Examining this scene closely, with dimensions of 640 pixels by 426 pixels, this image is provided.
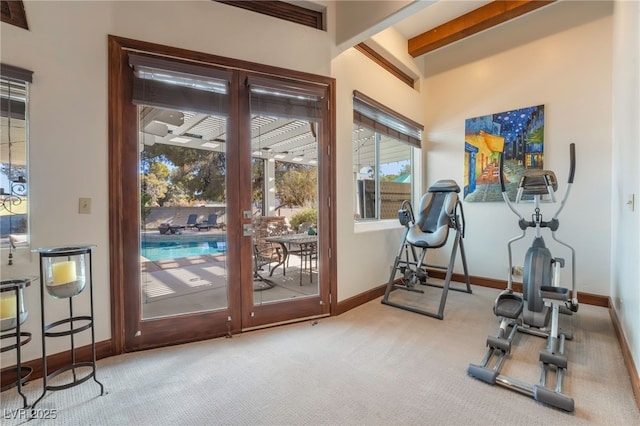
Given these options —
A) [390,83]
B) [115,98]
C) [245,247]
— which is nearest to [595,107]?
[390,83]

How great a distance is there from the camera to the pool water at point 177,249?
8.34ft

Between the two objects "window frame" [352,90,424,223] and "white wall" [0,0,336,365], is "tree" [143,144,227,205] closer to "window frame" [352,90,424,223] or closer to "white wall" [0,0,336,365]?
"white wall" [0,0,336,365]

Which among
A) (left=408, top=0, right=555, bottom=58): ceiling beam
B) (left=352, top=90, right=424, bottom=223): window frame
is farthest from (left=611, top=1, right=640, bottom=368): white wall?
(left=352, top=90, right=424, bottom=223): window frame

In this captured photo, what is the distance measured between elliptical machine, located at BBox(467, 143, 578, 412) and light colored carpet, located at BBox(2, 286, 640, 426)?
70mm

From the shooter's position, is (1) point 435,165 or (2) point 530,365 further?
(1) point 435,165

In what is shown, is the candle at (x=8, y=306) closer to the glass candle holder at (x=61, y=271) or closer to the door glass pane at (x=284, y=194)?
the glass candle holder at (x=61, y=271)

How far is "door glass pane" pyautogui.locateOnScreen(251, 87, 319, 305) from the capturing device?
116 inches

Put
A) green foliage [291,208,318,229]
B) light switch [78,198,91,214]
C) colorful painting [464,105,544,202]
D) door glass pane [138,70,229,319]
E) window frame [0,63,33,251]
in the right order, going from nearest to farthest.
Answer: window frame [0,63,33,251] → light switch [78,198,91,214] → door glass pane [138,70,229,319] → green foliage [291,208,318,229] → colorful painting [464,105,544,202]

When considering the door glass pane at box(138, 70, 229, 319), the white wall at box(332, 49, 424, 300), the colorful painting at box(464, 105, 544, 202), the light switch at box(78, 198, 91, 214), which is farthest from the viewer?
the colorful painting at box(464, 105, 544, 202)

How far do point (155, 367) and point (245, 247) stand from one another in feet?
3.83

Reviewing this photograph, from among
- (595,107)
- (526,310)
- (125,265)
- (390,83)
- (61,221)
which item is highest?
(390,83)

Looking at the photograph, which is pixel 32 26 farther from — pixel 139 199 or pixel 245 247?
pixel 245 247

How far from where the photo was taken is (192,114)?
265 centimetres

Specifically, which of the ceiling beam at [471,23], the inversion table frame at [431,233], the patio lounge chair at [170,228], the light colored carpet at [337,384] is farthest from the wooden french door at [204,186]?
the ceiling beam at [471,23]
